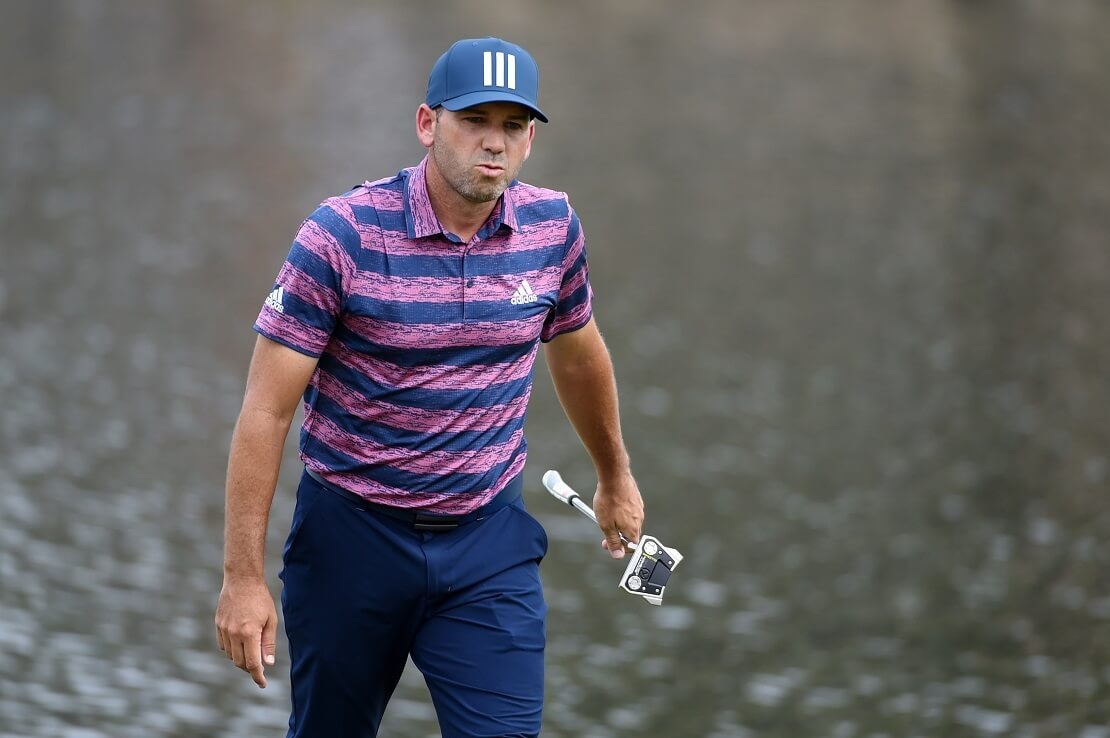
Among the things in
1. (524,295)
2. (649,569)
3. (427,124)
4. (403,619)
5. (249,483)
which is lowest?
(403,619)

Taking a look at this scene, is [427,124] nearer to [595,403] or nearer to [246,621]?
[595,403]

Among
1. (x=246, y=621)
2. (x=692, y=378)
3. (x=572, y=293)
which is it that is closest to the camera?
(x=246, y=621)

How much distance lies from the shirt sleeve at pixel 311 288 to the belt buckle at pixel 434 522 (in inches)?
23.5

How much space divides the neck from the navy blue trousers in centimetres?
85

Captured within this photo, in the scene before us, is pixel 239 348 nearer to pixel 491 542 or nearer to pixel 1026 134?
pixel 491 542

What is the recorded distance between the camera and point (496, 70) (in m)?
4.71

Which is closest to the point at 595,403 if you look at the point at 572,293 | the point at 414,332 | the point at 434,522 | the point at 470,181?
the point at 572,293

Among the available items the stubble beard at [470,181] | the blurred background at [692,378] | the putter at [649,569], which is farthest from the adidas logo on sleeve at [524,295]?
the blurred background at [692,378]

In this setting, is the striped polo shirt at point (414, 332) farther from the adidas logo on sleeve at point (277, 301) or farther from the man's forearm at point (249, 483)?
the man's forearm at point (249, 483)

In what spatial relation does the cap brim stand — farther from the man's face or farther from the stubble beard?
the stubble beard

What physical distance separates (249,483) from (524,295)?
0.97 metres

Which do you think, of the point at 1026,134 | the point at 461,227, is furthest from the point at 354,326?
the point at 1026,134

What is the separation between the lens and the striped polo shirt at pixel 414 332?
15.2 ft

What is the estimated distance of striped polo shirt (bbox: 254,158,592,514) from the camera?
4645 mm
